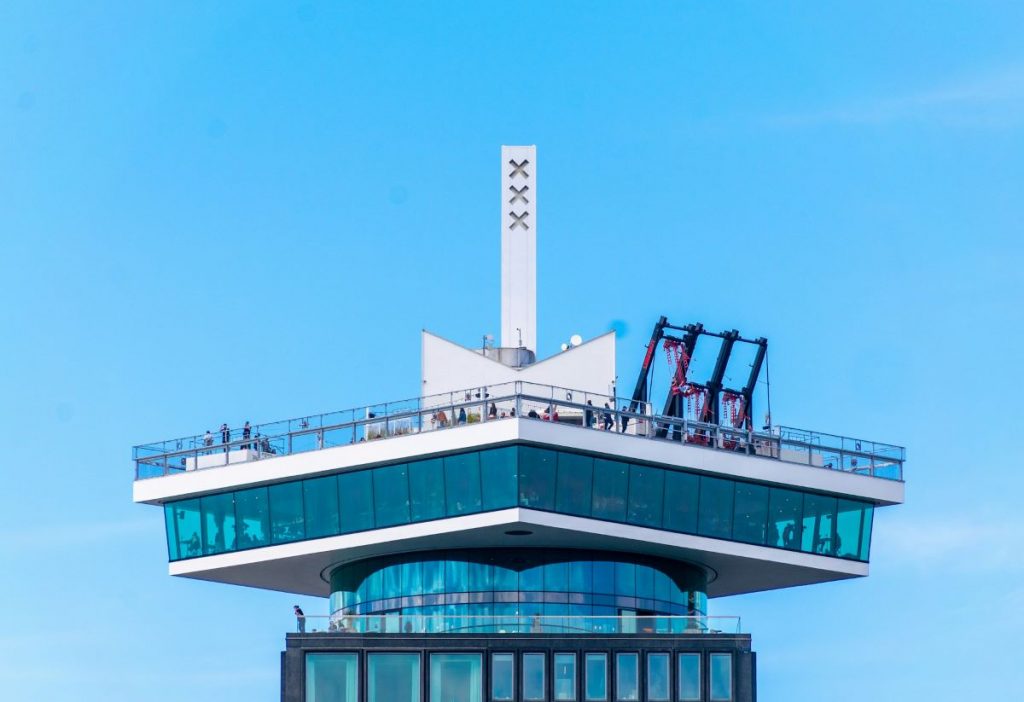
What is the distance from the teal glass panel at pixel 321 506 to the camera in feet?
377

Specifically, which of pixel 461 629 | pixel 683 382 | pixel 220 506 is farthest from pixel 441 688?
pixel 683 382

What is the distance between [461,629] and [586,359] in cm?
1337

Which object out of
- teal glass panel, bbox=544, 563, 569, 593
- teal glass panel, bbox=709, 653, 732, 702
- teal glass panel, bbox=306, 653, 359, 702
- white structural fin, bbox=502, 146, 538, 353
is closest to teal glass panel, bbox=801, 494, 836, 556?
teal glass panel, bbox=709, 653, 732, 702

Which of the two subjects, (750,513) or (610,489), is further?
(750,513)

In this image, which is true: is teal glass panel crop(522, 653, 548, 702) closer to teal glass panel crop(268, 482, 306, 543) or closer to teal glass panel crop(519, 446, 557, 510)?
teal glass panel crop(519, 446, 557, 510)

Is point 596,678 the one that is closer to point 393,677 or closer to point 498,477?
point 393,677

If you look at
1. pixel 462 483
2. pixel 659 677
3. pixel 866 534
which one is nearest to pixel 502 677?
pixel 659 677

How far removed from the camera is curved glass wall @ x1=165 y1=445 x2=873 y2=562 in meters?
111

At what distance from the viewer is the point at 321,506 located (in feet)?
378

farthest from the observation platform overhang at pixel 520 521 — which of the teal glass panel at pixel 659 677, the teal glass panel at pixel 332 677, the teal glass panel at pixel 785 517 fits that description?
the teal glass panel at pixel 332 677

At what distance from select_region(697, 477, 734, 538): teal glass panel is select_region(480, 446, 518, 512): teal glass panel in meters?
8.72

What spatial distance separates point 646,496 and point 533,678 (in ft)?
28.6

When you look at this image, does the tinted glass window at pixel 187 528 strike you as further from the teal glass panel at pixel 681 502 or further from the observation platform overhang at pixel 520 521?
the teal glass panel at pixel 681 502

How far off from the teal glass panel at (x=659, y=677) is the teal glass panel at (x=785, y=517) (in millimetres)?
8489
